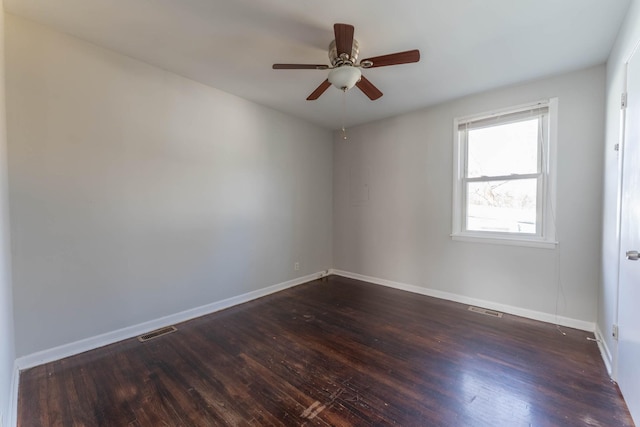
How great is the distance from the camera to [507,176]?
121 inches

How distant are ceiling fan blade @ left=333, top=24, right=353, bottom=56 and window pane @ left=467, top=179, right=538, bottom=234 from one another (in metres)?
2.43

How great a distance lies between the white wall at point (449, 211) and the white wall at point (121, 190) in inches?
60.7

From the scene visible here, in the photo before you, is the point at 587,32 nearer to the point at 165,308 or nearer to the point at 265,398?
the point at 265,398

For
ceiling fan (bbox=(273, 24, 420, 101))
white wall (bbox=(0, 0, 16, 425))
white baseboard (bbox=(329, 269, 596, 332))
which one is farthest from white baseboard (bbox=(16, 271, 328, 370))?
ceiling fan (bbox=(273, 24, 420, 101))

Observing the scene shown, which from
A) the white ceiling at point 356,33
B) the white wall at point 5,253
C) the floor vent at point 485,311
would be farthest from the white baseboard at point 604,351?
the white wall at point 5,253

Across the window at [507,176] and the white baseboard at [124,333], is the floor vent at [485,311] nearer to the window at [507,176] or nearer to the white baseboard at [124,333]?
the window at [507,176]

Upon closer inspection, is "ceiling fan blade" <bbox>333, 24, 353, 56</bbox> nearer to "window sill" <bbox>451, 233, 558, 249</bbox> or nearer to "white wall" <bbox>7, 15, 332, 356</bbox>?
"white wall" <bbox>7, 15, 332, 356</bbox>

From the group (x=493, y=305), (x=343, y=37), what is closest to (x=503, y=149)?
(x=493, y=305)

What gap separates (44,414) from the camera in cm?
159

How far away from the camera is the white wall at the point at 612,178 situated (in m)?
1.83

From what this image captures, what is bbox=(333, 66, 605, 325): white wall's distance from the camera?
2.61 metres

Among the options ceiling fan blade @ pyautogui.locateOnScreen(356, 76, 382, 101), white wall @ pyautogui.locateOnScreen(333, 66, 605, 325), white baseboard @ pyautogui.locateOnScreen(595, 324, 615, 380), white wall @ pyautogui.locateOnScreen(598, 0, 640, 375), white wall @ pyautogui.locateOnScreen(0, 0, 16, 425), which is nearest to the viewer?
white wall @ pyautogui.locateOnScreen(0, 0, 16, 425)

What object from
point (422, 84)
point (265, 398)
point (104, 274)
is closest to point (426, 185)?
point (422, 84)

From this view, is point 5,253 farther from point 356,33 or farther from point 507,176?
point 507,176
